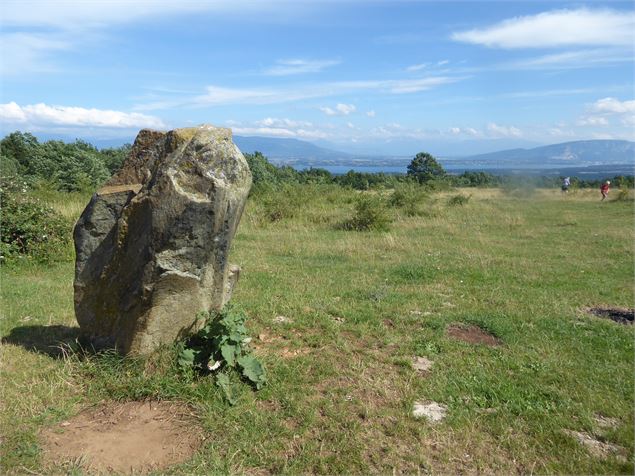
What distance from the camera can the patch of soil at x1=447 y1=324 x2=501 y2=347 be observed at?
20.9 feet

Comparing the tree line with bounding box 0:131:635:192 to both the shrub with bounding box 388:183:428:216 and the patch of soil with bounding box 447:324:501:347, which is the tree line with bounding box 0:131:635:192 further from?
the patch of soil with bounding box 447:324:501:347

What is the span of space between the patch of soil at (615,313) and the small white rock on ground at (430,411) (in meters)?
4.10

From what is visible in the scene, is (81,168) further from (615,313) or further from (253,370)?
(615,313)

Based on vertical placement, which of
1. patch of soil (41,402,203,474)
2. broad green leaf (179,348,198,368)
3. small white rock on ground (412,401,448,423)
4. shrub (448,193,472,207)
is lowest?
patch of soil (41,402,203,474)

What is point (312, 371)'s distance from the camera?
5.21m

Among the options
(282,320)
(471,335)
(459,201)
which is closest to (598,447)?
(471,335)

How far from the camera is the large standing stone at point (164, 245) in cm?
473

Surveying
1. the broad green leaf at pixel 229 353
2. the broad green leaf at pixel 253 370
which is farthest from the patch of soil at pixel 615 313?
the broad green leaf at pixel 229 353

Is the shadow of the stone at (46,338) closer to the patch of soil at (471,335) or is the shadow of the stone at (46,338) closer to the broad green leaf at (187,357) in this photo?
the broad green leaf at (187,357)

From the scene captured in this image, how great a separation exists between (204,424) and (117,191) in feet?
8.51

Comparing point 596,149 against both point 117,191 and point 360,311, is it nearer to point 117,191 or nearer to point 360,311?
point 360,311


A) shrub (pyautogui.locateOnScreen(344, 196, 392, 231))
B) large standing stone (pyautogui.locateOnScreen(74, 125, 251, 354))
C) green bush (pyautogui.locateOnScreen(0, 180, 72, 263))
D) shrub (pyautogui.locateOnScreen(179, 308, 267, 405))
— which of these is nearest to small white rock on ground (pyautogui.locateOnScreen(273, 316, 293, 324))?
large standing stone (pyautogui.locateOnScreen(74, 125, 251, 354))

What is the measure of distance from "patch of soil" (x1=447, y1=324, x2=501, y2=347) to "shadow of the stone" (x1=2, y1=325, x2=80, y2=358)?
173 inches

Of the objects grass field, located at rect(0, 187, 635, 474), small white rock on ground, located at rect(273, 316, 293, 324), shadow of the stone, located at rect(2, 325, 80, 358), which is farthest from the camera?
small white rock on ground, located at rect(273, 316, 293, 324)
